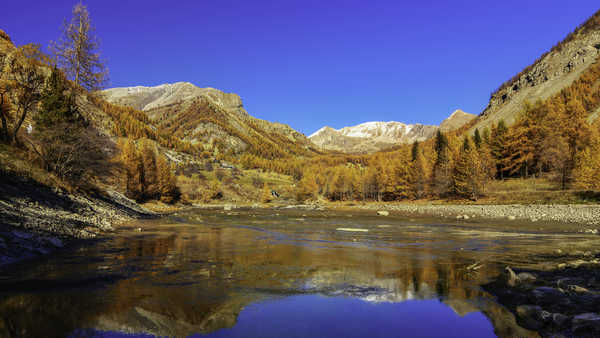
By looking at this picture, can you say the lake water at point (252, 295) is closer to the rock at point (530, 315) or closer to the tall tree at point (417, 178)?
the rock at point (530, 315)

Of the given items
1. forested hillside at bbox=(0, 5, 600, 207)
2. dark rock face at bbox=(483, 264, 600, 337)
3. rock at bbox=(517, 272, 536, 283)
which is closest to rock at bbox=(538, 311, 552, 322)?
dark rock face at bbox=(483, 264, 600, 337)

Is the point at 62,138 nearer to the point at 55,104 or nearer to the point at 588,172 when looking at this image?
the point at 55,104

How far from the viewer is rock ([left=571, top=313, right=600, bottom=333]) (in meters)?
6.33

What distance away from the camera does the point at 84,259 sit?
45.4 feet

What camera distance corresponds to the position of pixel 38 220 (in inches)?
679

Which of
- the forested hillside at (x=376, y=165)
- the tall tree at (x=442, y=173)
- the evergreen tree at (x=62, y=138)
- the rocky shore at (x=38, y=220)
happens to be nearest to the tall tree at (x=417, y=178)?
the forested hillside at (x=376, y=165)

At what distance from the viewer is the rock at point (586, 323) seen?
20.8 feet

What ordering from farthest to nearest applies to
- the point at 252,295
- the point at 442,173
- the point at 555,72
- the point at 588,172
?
the point at 555,72 < the point at 442,173 < the point at 588,172 < the point at 252,295

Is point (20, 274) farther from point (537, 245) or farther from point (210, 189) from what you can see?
point (210, 189)

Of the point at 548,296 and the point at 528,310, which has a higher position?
the point at 548,296

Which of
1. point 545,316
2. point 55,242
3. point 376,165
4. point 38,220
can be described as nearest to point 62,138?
point 38,220

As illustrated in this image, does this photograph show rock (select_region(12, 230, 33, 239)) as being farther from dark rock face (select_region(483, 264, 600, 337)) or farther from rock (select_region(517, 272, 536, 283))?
rock (select_region(517, 272, 536, 283))

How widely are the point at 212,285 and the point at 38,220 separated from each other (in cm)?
1310

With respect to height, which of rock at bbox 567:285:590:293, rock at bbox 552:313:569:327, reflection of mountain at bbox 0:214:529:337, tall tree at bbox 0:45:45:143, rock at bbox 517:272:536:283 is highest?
tall tree at bbox 0:45:45:143
